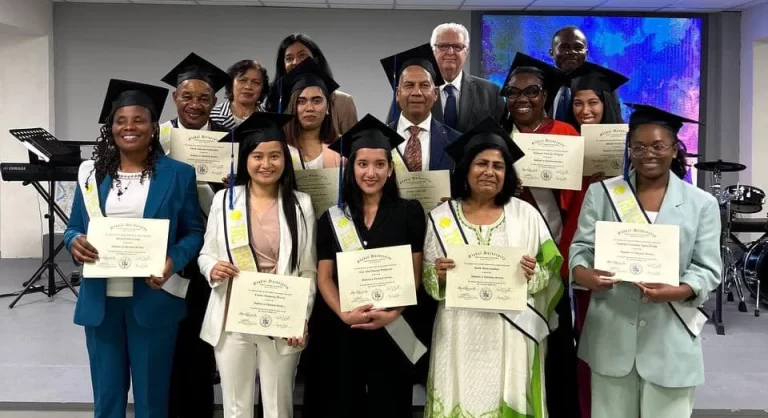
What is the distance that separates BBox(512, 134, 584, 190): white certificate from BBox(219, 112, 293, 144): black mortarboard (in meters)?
1.02

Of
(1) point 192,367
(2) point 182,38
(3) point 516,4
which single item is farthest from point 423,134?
(2) point 182,38

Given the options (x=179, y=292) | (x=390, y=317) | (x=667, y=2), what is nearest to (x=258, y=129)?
(x=179, y=292)

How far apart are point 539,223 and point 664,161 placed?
0.51 metres

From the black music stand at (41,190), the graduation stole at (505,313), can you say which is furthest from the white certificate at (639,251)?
the black music stand at (41,190)

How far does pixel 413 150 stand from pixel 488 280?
95 centimetres

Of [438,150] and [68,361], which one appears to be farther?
[68,361]

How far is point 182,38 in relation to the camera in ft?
26.8

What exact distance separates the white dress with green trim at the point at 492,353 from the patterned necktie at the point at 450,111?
3.87 feet

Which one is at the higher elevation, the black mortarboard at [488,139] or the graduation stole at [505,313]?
the black mortarboard at [488,139]

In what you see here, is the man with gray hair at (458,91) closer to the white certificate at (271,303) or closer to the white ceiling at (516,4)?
the white certificate at (271,303)

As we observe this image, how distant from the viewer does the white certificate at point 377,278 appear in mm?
2393

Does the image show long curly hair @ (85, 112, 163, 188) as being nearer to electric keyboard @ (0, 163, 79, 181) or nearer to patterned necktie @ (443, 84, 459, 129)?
patterned necktie @ (443, 84, 459, 129)

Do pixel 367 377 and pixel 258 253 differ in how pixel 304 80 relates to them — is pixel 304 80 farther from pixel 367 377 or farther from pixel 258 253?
pixel 367 377

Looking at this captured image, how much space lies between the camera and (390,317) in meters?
2.45
